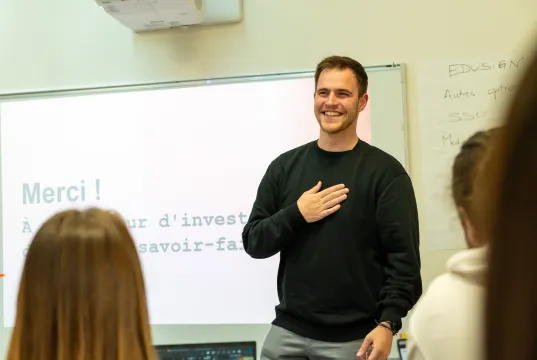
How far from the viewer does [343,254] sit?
1.93 metres

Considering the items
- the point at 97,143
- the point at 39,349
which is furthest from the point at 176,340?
the point at 39,349

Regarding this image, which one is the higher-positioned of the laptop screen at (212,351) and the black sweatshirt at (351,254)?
the black sweatshirt at (351,254)

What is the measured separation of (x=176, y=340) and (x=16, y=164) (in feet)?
4.37

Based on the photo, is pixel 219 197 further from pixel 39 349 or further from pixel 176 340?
pixel 39 349

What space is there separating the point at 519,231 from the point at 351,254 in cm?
161

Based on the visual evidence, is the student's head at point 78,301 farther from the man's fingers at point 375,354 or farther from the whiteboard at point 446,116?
the whiteboard at point 446,116

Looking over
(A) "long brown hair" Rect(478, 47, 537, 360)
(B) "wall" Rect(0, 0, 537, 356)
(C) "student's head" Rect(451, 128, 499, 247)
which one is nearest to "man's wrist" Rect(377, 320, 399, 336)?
(C) "student's head" Rect(451, 128, 499, 247)

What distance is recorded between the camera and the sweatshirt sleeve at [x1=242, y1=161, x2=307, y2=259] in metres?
1.92

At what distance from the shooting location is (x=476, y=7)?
2891mm

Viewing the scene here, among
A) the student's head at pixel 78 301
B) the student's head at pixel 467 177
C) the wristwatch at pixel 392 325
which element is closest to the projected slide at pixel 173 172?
the wristwatch at pixel 392 325

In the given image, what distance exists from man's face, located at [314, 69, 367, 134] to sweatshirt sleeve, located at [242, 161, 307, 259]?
0.26m

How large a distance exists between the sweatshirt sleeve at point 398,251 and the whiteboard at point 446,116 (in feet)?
3.13

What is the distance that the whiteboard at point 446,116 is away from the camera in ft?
9.35

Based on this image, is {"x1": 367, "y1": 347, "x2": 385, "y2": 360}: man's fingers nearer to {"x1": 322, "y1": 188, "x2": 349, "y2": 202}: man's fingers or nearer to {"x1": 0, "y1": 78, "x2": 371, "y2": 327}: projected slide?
{"x1": 322, "y1": 188, "x2": 349, "y2": 202}: man's fingers
